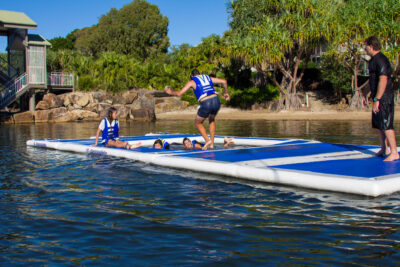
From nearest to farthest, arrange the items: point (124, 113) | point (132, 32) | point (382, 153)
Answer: point (382, 153) → point (124, 113) → point (132, 32)

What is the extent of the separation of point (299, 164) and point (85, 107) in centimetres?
2676

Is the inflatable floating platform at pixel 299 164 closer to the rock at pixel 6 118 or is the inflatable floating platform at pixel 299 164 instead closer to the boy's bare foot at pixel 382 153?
the boy's bare foot at pixel 382 153

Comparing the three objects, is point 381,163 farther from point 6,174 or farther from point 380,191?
point 6,174

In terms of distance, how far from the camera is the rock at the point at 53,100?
100 feet

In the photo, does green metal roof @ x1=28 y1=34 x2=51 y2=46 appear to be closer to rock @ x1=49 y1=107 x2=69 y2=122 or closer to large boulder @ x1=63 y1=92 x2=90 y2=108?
large boulder @ x1=63 y1=92 x2=90 y2=108

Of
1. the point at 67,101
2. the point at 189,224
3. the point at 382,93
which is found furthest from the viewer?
the point at 67,101

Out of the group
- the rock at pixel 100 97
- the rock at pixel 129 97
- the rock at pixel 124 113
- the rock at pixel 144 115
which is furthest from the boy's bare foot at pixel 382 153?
the rock at pixel 129 97

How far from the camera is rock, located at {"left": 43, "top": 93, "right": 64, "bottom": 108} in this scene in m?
30.6

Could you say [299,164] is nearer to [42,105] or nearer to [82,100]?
[42,105]

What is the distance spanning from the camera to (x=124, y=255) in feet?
13.0

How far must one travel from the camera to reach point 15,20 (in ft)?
91.9

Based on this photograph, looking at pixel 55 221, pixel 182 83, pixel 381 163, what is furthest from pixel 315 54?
pixel 55 221

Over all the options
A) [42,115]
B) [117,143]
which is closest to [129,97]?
[42,115]

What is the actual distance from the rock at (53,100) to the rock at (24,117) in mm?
1563
